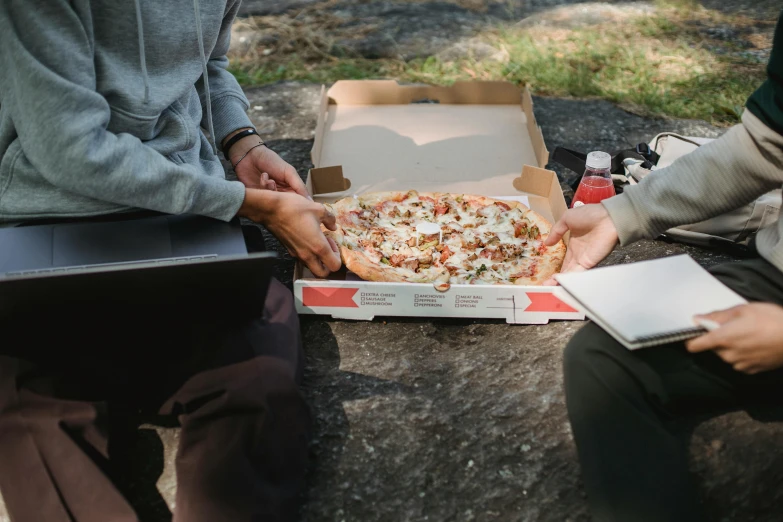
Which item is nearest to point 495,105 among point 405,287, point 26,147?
point 405,287

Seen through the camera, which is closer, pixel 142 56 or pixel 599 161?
pixel 142 56

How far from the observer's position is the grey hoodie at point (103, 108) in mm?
1618

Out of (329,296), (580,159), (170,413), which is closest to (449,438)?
(329,296)

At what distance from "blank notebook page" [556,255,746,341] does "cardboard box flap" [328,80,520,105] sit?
2082 mm

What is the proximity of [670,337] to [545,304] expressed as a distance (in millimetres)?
716

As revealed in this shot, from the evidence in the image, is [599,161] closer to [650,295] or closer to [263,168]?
[650,295]

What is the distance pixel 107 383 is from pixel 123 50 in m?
0.83

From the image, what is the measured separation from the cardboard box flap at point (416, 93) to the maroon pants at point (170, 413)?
7.22 ft

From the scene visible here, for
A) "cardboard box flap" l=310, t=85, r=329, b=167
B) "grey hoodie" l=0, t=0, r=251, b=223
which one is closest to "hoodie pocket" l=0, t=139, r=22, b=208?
"grey hoodie" l=0, t=0, r=251, b=223

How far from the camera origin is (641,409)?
5.27 ft

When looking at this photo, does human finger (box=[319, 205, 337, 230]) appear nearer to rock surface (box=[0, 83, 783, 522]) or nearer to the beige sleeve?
rock surface (box=[0, 83, 783, 522])

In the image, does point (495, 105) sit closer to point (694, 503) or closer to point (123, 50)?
point (123, 50)

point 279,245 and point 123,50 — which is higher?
point 123,50

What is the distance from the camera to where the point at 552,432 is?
2.00 m
